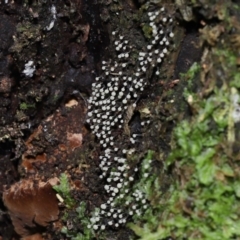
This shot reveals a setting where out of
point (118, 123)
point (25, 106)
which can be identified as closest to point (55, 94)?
point (25, 106)

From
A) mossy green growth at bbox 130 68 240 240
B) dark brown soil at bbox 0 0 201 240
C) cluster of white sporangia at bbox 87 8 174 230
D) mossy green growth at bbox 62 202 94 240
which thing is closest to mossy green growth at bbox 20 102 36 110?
dark brown soil at bbox 0 0 201 240

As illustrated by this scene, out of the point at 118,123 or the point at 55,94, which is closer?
the point at 118,123

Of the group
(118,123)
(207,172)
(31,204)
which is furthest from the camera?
(31,204)

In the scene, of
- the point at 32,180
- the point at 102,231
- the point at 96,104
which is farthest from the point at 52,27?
the point at 102,231

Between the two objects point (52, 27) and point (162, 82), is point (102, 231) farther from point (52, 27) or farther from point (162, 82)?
point (52, 27)

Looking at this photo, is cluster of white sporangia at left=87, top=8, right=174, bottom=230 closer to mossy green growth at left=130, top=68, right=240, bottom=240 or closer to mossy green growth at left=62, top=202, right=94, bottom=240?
mossy green growth at left=62, top=202, right=94, bottom=240

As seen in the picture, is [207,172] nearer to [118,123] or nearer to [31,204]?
[118,123]
